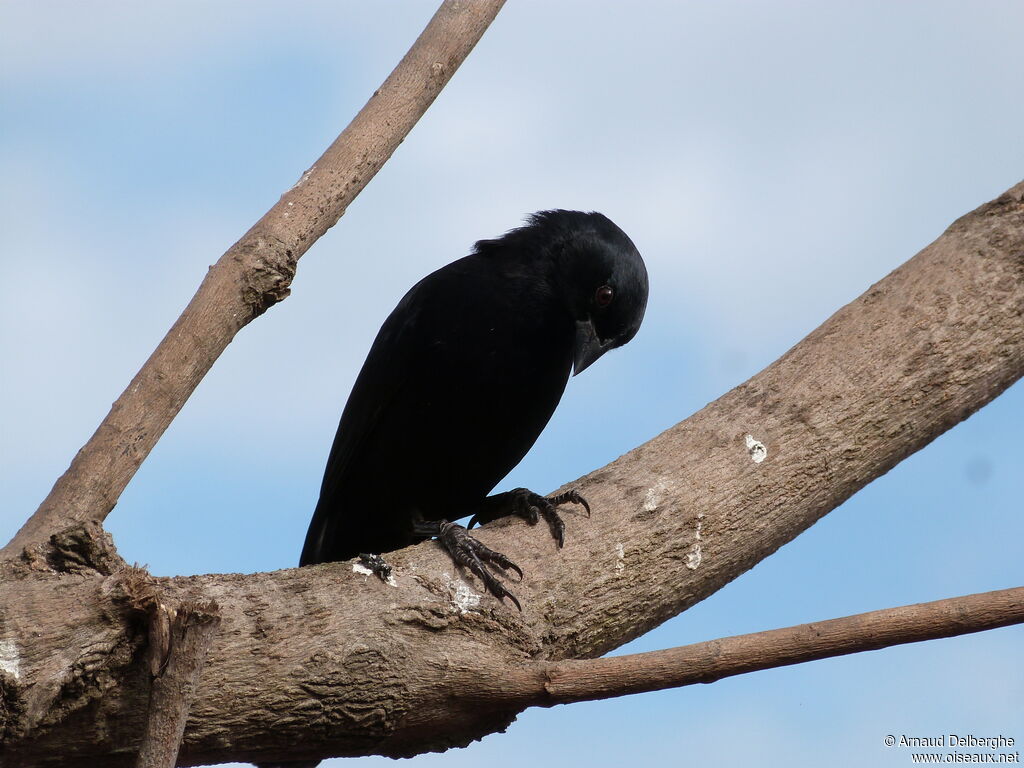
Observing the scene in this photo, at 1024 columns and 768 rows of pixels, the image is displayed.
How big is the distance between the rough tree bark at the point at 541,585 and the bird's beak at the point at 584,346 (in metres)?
0.91

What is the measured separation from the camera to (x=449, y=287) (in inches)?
173

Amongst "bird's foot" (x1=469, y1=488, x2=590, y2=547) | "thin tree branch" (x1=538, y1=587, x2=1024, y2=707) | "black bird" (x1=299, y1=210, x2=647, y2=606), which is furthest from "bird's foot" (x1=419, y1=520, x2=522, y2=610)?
"black bird" (x1=299, y1=210, x2=647, y2=606)

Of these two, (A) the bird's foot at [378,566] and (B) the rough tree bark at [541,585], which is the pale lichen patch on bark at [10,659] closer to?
(B) the rough tree bark at [541,585]

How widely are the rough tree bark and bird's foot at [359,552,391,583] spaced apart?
0.03m

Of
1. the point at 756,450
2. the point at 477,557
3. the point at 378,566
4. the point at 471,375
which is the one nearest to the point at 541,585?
the point at 477,557

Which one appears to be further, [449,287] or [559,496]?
[449,287]

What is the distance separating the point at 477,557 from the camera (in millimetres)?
3104

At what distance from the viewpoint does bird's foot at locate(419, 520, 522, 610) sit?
3.03 m

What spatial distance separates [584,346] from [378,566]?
1.72m

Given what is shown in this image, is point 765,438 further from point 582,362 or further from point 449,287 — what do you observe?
point 449,287

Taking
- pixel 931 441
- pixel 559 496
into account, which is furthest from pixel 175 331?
pixel 931 441

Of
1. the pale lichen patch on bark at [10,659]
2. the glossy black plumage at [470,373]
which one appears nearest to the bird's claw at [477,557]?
the glossy black plumage at [470,373]

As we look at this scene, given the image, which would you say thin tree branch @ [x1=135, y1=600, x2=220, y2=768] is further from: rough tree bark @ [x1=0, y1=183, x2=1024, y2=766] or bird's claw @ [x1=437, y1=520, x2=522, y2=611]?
bird's claw @ [x1=437, y1=520, x2=522, y2=611]

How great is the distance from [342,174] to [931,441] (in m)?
2.16
